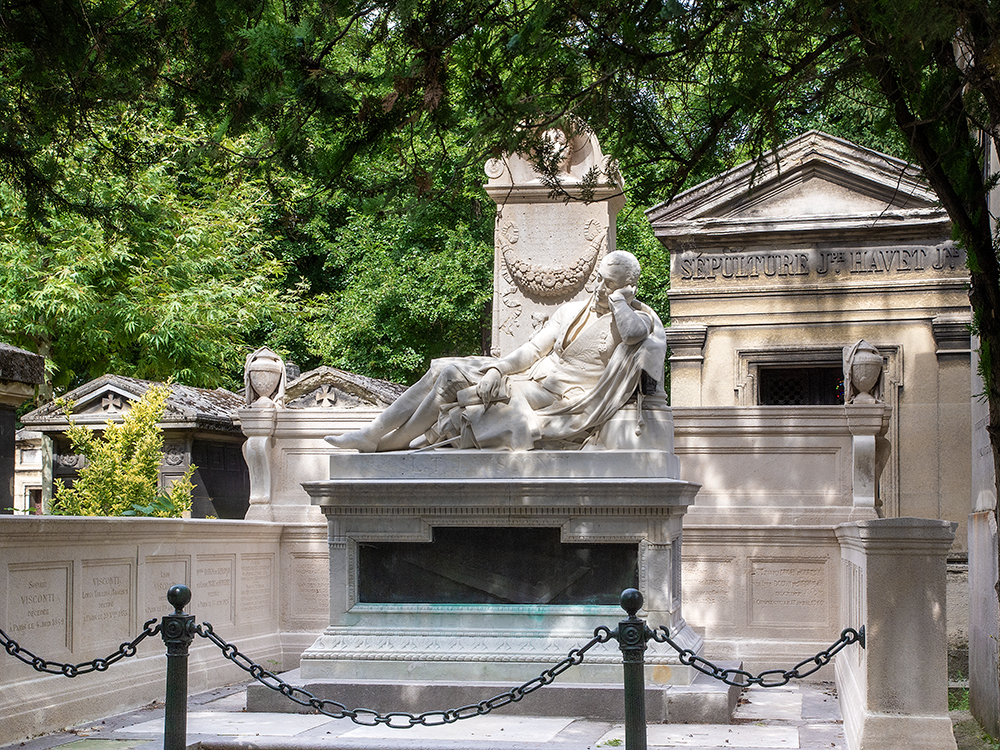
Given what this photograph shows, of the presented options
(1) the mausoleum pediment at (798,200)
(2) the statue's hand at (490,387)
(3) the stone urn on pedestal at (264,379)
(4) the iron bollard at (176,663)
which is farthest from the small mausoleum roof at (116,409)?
(4) the iron bollard at (176,663)

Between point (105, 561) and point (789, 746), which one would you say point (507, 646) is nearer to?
point (789, 746)

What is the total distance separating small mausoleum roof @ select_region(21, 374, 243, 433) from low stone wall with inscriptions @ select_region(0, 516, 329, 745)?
5.90 m

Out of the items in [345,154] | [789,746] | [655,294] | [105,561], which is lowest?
[789,746]

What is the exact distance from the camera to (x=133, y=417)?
15.4m

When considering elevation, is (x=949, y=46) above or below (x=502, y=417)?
above

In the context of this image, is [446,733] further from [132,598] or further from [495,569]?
[132,598]

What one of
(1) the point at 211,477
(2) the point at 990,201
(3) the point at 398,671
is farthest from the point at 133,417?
(2) the point at 990,201

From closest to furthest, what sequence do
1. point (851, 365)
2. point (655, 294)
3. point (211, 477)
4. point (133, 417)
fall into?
1. point (851, 365)
2. point (133, 417)
3. point (211, 477)
4. point (655, 294)

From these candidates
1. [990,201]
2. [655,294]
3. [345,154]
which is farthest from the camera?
[655,294]

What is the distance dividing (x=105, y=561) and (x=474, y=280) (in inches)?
628

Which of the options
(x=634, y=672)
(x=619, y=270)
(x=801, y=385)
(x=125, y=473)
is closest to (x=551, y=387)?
(x=619, y=270)

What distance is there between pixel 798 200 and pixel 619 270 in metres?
9.43

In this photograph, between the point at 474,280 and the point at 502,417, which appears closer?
the point at 502,417

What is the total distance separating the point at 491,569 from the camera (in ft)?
30.2
